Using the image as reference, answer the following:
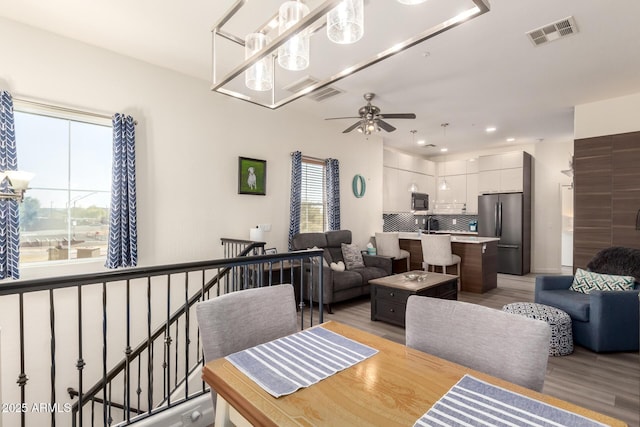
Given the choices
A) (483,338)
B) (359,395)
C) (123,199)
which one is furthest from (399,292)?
(123,199)

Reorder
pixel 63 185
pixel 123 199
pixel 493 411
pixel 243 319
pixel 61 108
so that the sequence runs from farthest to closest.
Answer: pixel 123 199 → pixel 63 185 → pixel 61 108 → pixel 243 319 → pixel 493 411

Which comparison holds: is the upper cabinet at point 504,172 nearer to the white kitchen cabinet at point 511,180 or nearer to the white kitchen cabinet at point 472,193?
the white kitchen cabinet at point 511,180

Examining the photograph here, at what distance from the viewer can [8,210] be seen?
2.83 metres

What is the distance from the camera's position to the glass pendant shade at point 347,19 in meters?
1.19

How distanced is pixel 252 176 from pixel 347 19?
3745 millimetres

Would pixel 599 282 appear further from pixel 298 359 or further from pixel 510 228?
pixel 298 359

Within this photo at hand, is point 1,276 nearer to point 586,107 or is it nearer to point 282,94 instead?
point 282,94

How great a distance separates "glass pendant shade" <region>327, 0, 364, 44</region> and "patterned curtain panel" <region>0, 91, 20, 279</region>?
127 inches

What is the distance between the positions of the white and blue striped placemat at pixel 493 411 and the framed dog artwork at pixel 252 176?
161 inches

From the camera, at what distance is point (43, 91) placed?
10.2 feet

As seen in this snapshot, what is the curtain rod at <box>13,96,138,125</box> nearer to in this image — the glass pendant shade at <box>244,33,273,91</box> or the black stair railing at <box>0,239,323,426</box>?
the black stair railing at <box>0,239,323,426</box>

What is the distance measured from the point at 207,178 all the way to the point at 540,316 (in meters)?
4.18

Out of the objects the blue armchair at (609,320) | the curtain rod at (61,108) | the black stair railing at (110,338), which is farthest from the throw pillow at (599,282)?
the curtain rod at (61,108)

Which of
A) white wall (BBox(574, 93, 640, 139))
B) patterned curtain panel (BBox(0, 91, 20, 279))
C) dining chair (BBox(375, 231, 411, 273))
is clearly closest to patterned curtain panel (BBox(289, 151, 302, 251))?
dining chair (BBox(375, 231, 411, 273))
